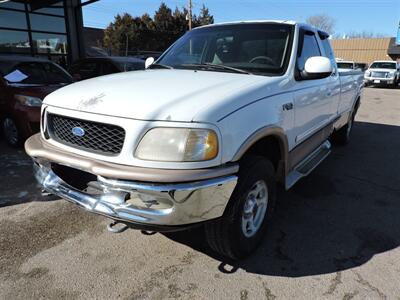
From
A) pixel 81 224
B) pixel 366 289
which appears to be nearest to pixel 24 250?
pixel 81 224

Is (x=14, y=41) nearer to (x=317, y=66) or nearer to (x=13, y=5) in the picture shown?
(x=13, y=5)

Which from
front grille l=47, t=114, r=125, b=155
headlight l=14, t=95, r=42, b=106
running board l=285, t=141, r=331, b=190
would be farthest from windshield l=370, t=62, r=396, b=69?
front grille l=47, t=114, r=125, b=155

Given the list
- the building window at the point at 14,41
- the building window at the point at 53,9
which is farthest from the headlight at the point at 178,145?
the building window at the point at 53,9

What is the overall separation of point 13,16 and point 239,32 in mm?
11468

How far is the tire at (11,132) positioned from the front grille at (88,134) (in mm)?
3386

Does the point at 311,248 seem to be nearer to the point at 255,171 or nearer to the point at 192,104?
the point at 255,171

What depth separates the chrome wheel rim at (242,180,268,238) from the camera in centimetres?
281

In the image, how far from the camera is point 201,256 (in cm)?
299

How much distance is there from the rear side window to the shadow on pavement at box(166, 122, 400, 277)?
5.08 feet

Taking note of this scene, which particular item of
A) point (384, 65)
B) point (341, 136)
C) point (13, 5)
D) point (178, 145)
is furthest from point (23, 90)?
point (384, 65)

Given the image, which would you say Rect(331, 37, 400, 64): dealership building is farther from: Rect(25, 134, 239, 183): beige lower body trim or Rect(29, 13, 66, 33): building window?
Rect(25, 134, 239, 183): beige lower body trim

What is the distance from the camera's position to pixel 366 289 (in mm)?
2602

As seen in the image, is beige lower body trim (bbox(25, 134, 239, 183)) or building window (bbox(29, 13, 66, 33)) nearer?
beige lower body trim (bbox(25, 134, 239, 183))

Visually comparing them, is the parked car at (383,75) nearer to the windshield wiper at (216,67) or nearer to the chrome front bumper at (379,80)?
the chrome front bumper at (379,80)
